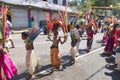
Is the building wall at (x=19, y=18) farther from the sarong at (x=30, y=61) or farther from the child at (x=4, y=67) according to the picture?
the child at (x=4, y=67)

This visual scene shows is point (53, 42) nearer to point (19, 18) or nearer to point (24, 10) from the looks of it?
point (19, 18)

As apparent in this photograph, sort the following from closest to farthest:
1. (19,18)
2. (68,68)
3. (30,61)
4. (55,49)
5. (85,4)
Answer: (30,61) < (55,49) < (68,68) < (19,18) < (85,4)

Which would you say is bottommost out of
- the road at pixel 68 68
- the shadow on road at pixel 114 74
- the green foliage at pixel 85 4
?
the shadow on road at pixel 114 74

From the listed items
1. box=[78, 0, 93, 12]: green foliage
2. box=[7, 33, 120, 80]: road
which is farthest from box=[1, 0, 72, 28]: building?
box=[78, 0, 93, 12]: green foliage

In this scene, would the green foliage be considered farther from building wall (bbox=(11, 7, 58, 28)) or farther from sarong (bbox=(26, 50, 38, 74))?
sarong (bbox=(26, 50, 38, 74))

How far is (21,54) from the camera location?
12383 millimetres

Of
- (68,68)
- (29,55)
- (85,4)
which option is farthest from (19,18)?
(85,4)

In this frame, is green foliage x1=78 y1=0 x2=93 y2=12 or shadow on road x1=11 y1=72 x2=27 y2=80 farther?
green foliage x1=78 y1=0 x2=93 y2=12

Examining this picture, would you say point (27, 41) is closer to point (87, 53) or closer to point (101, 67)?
point (101, 67)

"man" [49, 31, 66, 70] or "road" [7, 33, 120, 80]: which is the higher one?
"man" [49, 31, 66, 70]

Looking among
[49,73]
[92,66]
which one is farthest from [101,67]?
[49,73]

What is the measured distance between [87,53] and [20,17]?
2137cm

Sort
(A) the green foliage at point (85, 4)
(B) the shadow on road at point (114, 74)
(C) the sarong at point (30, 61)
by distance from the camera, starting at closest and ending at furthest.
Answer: (C) the sarong at point (30, 61)
(B) the shadow on road at point (114, 74)
(A) the green foliage at point (85, 4)

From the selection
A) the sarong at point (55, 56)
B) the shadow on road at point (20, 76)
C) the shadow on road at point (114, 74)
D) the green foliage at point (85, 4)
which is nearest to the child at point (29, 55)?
the shadow on road at point (20, 76)
